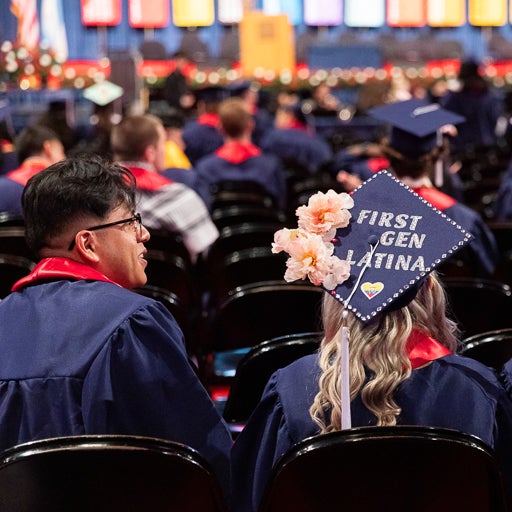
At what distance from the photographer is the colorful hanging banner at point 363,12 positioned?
71.4 feet

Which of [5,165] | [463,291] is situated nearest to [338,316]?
[463,291]

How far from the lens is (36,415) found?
2221mm

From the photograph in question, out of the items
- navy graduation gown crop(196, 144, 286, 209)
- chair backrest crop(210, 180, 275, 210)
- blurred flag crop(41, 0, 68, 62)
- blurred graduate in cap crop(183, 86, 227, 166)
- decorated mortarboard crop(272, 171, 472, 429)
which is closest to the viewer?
decorated mortarboard crop(272, 171, 472, 429)

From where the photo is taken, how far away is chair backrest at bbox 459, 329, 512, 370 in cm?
267

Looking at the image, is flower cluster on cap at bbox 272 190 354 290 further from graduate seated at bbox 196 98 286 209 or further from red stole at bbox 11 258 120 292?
graduate seated at bbox 196 98 286 209

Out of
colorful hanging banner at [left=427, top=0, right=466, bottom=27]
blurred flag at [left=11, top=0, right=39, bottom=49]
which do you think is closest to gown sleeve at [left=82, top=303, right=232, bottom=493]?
blurred flag at [left=11, top=0, right=39, bottom=49]

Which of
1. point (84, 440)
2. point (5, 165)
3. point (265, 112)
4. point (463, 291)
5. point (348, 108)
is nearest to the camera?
point (84, 440)

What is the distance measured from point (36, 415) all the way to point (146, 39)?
1967cm

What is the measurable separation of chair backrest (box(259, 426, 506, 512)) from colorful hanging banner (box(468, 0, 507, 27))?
21.7m

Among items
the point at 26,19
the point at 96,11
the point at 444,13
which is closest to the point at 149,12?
the point at 96,11

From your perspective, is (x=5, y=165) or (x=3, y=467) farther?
(x=5, y=165)

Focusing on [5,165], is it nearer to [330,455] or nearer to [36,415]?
[36,415]

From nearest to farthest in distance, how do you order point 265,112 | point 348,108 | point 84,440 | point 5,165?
point 84,440, point 5,165, point 265,112, point 348,108

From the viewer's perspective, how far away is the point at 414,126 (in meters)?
4.77
